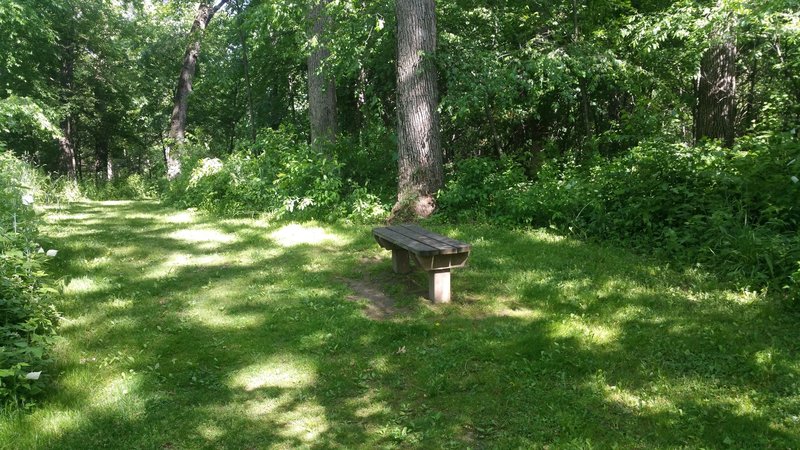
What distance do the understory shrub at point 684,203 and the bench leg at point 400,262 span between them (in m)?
2.30

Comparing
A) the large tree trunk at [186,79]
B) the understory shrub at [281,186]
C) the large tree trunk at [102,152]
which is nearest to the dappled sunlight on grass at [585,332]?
the understory shrub at [281,186]

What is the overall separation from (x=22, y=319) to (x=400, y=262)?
12.2ft

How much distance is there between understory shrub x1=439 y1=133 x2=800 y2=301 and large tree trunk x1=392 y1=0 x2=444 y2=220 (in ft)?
1.38

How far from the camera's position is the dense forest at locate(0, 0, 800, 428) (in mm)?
6227

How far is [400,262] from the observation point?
6.50 m

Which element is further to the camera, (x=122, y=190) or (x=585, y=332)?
(x=122, y=190)

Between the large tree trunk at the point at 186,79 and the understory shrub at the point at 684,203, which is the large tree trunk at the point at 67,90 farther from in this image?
the understory shrub at the point at 684,203

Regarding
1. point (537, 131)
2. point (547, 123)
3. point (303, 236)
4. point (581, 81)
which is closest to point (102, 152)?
point (303, 236)

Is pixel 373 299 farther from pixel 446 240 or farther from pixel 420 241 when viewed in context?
pixel 446 240

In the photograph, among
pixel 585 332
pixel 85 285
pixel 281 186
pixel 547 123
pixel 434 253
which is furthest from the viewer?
pixel 547 123

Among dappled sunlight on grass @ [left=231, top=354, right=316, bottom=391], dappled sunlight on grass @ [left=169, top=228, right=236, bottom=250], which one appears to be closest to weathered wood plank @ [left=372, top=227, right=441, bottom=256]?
dappled sunlight on grass @ [left=231, top=354, right=316, bottom=391]

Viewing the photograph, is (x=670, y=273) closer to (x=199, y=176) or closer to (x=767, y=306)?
(x=767, y=306)

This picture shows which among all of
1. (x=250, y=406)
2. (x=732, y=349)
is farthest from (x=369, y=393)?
(x=732, y=349)

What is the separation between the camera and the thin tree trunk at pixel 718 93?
28.7 feet
